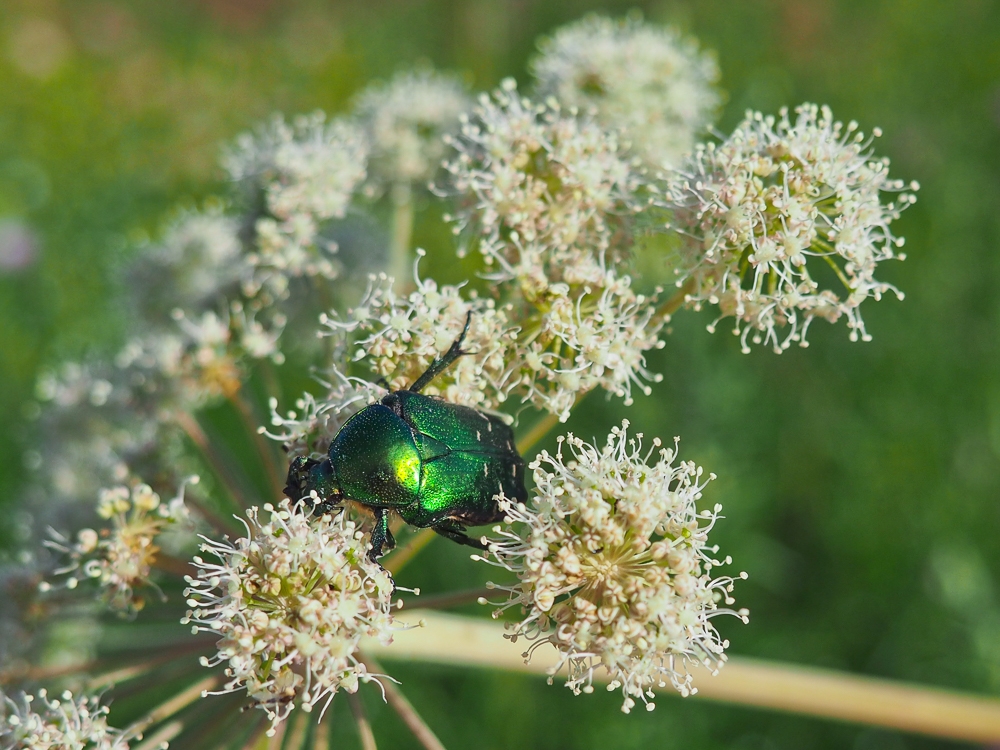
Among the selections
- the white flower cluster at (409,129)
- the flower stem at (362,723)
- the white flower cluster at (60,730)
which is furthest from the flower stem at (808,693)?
the white flower cluster at (409,129)

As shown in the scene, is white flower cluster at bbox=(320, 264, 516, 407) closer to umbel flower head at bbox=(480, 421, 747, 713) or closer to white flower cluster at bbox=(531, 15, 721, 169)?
umbel flower head at bbox=(480, 421, 747, 713)

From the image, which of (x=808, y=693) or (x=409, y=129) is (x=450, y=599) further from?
(x=409, y=129)

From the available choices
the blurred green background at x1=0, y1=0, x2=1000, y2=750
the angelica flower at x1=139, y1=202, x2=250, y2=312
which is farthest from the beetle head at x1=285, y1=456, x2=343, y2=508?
the blurred green background at x1=0, y1=0, x2=1000, y2=750

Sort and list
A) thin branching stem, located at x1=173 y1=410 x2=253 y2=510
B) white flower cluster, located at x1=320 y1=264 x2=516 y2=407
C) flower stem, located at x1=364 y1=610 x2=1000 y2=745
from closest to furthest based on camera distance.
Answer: white flower cluster, located at x1=320 y1=264 x2=516 y2=407 < thin branching stem, located at x1=173 y1=410 x2=253 y2=510 < flower stem, located at x1=364 y1=610 x2=1000 y2=745

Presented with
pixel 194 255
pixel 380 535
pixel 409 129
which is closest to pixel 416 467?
pixel 380 535

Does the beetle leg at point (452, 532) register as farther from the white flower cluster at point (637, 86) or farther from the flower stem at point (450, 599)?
the white flower cluster at point (637, 86)
